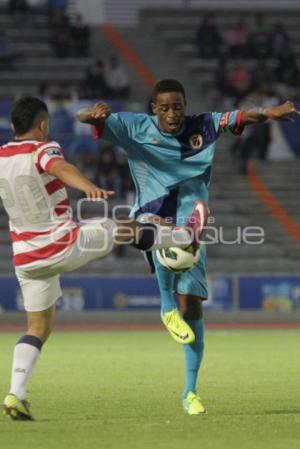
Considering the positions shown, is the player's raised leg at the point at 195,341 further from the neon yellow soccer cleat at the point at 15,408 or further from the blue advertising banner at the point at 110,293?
the blue advertising banner at the point at 110,293

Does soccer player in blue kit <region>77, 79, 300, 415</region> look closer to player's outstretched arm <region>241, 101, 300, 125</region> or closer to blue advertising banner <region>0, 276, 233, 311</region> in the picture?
player's outstretched arm <region>241, 101, 300, 125</region>

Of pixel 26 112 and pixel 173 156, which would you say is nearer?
pixel 26 112

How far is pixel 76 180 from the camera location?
8.11m

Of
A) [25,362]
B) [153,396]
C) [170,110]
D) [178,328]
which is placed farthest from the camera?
[153,396]

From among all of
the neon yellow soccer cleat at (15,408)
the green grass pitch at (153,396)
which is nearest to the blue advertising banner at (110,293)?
the green grass pitch at (153,396)

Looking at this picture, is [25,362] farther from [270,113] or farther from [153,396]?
[270,113]

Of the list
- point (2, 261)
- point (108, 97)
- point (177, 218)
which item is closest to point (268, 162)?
point (108, 97)

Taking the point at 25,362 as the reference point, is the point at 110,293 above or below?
below

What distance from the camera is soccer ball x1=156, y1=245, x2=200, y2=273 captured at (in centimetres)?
893

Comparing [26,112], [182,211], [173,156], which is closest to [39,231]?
[26,112]

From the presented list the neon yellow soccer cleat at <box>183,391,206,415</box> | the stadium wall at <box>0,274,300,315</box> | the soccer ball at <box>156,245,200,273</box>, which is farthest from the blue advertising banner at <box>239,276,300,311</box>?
the soccer ball at <box>156,245,200,273</box>

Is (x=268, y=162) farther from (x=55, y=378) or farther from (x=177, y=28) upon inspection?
(x=55, y=378)

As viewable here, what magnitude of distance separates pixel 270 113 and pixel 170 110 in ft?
2.48

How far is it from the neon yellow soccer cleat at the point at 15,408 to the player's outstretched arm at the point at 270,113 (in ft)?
8.84
